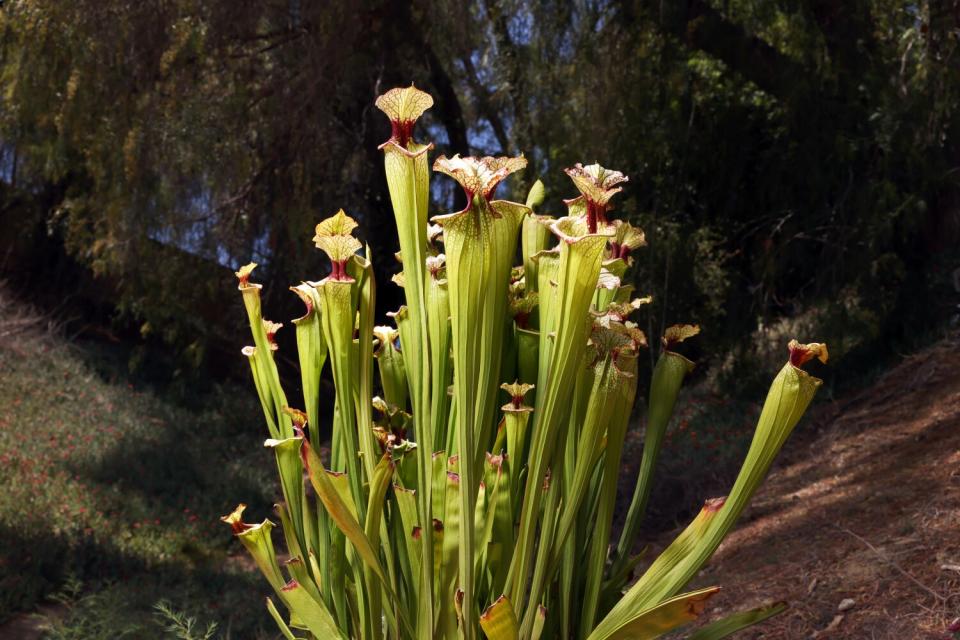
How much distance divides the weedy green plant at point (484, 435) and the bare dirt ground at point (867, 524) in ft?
5.67

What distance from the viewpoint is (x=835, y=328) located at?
21.8 ft

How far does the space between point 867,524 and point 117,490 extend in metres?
5.28

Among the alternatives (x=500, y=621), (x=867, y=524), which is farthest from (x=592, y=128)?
(x=500, y=621)

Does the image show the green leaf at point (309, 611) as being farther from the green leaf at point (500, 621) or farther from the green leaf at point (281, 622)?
the green leaf at point (500, 621)

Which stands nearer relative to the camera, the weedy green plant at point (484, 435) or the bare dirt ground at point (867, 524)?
the weedy green plant at point (484, 435)

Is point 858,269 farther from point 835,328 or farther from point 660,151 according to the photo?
point 660,151

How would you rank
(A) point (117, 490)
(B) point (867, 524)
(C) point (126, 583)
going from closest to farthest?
(B) point (867, 524)
(C) point (126, 583)
(A) point (117, 490)

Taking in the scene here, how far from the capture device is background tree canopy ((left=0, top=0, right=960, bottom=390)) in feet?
21.1

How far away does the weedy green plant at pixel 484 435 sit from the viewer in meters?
Answer: 1.45

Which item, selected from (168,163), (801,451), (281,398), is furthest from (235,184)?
(281,398)

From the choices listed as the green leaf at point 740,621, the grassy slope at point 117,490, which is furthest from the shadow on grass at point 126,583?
the green leaf at point 740,621

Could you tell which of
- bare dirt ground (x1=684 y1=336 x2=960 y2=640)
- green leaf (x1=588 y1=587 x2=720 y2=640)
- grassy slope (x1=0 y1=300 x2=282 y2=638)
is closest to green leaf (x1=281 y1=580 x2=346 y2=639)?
green leaf (x1=588 y1=587 x2=720 y2=640)

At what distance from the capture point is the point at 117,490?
677cm

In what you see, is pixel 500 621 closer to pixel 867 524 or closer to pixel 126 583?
pixel 867 524
